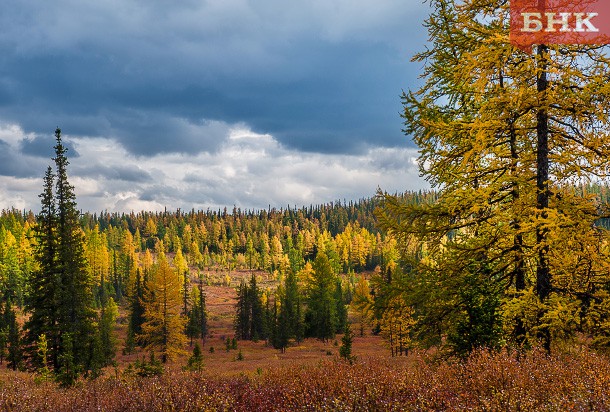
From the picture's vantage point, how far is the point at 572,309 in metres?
7.08

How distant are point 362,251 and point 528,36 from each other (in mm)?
138364

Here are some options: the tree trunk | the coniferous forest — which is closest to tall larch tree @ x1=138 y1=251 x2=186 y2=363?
the coniferous forest

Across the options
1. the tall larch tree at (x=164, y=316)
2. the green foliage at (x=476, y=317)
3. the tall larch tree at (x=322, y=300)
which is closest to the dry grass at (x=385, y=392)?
the green foliage at (x=476, y=317)

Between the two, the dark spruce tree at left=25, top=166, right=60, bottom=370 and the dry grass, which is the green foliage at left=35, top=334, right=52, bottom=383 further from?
the dry grass

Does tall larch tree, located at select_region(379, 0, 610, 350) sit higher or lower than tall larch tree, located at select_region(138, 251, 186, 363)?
higher

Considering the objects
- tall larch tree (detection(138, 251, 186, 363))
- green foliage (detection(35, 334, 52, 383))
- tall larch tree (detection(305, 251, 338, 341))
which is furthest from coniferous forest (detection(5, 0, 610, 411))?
tall larch tree (detection(305, 251, 338, 341))

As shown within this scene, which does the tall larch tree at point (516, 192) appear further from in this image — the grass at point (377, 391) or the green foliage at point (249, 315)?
the green foliage at point (249, 315)

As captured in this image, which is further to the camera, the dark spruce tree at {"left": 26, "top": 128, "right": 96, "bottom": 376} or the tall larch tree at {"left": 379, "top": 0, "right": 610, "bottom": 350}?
the dark spruce tree at {"left": 26, "top": 128, "right": 96, "bottom": 376}

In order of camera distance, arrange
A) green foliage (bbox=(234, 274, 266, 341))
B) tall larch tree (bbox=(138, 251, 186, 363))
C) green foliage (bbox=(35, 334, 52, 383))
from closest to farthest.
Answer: green foliage (bbox=(35, 334, 52, 383)) → tall larch tree (bbox=(138, 251, 186, 363)) → green foliage (bbox=(234, 274, 266, 341))

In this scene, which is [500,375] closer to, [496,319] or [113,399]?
[496,319]

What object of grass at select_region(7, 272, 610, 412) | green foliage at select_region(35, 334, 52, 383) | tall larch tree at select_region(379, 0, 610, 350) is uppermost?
tall larch tree at select_region(379, 0, 610, 350)

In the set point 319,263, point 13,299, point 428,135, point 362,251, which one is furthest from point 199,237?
point 428,135

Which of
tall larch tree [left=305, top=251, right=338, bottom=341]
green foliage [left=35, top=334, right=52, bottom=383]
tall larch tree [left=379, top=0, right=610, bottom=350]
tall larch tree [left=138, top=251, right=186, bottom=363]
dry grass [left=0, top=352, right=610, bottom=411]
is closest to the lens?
dry grass [left=0, top=352, right=610, bottom=411]

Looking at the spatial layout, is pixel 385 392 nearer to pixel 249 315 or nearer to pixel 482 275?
pixel 482 275
